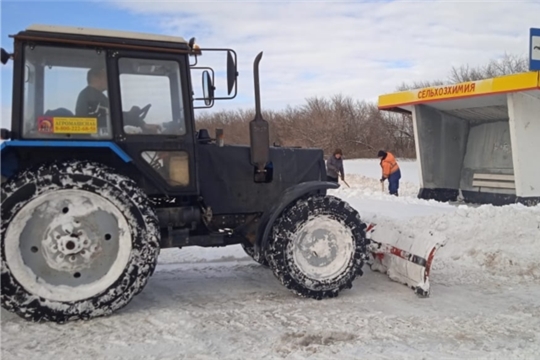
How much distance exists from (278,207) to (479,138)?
10001 millimetres

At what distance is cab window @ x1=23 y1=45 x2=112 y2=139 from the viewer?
4469 millimetres

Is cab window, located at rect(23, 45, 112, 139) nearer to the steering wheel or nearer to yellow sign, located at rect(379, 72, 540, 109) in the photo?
the steering wheel

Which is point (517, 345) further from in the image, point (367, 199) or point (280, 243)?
point (367, 199)

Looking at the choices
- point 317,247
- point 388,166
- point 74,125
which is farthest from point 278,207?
point 388,166

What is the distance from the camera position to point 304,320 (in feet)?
14.9

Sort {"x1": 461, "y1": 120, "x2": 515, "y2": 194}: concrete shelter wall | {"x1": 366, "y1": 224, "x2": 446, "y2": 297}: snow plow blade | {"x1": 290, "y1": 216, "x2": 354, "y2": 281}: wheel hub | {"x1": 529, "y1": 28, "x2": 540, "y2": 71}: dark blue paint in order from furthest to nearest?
{"x1": 461, "y1": 120, "x2": 515, "y2": 194}: concrete shelter wall, {"x1": 529, "y1": 28, "x2": 540, "y2": 71}: dark blue paint, {"x1": 366, "y1": 224, "x2": 446, "y2": 297}: snow plow blade, {"x1": 290, "y1": 216, "x2": 354, "y2": 281}: wheel hub

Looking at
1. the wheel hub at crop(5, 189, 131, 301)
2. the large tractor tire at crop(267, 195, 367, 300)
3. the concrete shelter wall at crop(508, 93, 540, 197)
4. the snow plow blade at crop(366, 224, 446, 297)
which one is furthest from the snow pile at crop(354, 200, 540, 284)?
the wheel hub at crop(5, 189, 131, 301)

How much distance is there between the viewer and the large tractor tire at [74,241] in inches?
167

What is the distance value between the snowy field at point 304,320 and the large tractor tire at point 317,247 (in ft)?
0.61

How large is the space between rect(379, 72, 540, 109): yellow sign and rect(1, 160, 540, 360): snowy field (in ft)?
17.2

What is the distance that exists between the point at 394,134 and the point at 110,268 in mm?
39819

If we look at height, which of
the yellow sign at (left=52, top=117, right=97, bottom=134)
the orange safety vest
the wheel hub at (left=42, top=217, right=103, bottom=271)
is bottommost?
the wheel hub at (left=42, top=217, right=103, bottom=271)

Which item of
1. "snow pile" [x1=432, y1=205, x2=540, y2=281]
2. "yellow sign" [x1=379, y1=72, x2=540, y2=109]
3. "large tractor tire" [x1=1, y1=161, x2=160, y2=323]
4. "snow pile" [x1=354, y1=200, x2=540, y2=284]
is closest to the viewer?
"large tractor tire" [x1=1, y1=161, x2=160, y2=323]

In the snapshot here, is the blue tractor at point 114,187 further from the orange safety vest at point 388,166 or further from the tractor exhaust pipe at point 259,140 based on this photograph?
the orange safety vest at point 388,166
